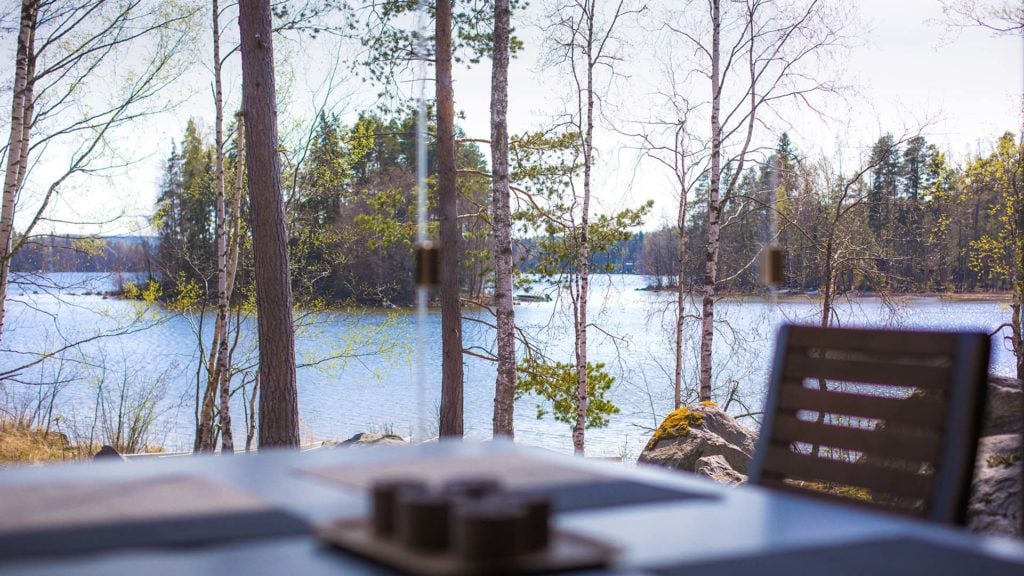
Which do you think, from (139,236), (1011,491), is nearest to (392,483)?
(1011,491)

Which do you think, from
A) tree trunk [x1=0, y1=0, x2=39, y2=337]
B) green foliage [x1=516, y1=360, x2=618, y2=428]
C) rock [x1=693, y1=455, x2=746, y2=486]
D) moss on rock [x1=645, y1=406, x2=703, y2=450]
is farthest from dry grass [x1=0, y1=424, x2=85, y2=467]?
rock [x1=693, y1=455, x2=746, y2=486]

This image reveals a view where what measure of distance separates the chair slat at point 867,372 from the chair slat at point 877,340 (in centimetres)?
2

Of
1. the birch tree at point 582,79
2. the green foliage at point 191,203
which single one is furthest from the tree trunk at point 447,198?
the green foliage at point 191,203

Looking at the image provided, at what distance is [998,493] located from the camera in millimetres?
2514

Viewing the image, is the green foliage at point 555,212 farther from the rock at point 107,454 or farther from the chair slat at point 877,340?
the chair slat at point 877,340

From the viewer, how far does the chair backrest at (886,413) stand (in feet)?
4.16

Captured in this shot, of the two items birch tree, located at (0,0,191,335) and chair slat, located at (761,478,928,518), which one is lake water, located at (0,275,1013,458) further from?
chair slat, located at (761,478,928,518)

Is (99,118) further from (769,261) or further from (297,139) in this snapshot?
(769,261)

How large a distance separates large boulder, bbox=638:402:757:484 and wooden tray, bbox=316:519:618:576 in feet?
13.4

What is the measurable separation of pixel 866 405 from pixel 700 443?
3.73 metres

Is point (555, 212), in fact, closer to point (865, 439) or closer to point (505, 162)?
point (505, 162)

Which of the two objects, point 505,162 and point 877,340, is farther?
point 505,162

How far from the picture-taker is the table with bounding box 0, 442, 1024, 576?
786 mm

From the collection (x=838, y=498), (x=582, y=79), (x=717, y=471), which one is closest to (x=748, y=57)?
(x=582, y=79)
